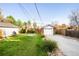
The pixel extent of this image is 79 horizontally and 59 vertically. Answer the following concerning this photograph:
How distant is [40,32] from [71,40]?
271mm

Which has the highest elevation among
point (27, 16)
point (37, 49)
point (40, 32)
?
point (27, 16)

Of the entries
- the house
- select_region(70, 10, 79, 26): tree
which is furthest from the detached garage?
select_region(70, 10, 79, 26): tree

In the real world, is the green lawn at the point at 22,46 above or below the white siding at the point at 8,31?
below

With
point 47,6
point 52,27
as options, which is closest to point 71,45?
point 52,27

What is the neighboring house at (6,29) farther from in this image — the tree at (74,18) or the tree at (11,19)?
the tree at (74,18)

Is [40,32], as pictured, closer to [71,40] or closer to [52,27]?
[52,27]

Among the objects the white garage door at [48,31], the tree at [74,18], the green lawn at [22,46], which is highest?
the tree at [74,18]

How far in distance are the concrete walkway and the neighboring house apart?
0.30m

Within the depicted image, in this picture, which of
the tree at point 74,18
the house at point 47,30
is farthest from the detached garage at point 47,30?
the tree at point 74,18

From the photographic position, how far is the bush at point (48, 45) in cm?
195

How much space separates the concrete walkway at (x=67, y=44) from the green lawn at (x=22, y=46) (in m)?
0.14

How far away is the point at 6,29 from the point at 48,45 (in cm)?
38

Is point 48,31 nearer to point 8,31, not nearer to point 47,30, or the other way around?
point 47,30

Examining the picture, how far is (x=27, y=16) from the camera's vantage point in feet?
6.50
